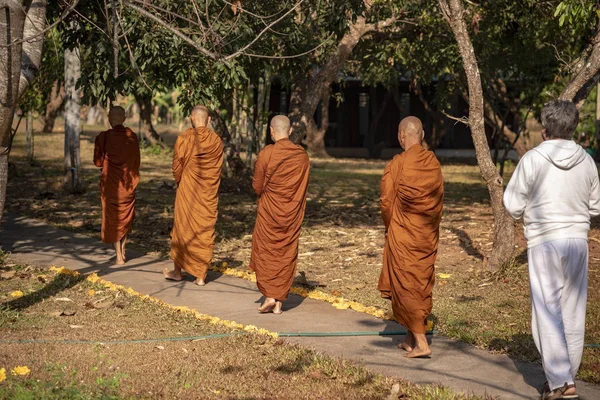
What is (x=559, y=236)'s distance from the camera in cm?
573

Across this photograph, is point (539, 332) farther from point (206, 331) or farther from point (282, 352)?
point (206, 331)

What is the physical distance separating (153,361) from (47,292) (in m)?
2.91

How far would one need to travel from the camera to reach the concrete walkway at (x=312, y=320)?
6.22 m

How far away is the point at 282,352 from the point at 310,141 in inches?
1057

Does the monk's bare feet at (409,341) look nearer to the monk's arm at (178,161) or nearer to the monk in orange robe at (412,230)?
the monk in orange robe at (412,230)

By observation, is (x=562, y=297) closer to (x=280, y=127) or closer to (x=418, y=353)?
(x=418, y=353)

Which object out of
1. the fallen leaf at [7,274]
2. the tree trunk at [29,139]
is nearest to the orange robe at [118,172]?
the fallen leaf at [7,274]

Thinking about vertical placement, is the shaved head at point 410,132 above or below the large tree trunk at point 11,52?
below

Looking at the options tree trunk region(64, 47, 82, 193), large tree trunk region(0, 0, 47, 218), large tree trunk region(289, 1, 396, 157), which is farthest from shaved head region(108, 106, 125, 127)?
tree trunk region(64, 47, 82, 193)

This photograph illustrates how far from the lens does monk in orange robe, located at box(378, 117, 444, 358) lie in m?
6.84

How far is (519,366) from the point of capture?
21.5 feet

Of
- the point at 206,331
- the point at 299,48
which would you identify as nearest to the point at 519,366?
the point at 206,331

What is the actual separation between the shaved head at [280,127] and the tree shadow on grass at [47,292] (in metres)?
2.80

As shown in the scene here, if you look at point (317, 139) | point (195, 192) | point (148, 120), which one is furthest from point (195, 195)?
point (317, 139)
